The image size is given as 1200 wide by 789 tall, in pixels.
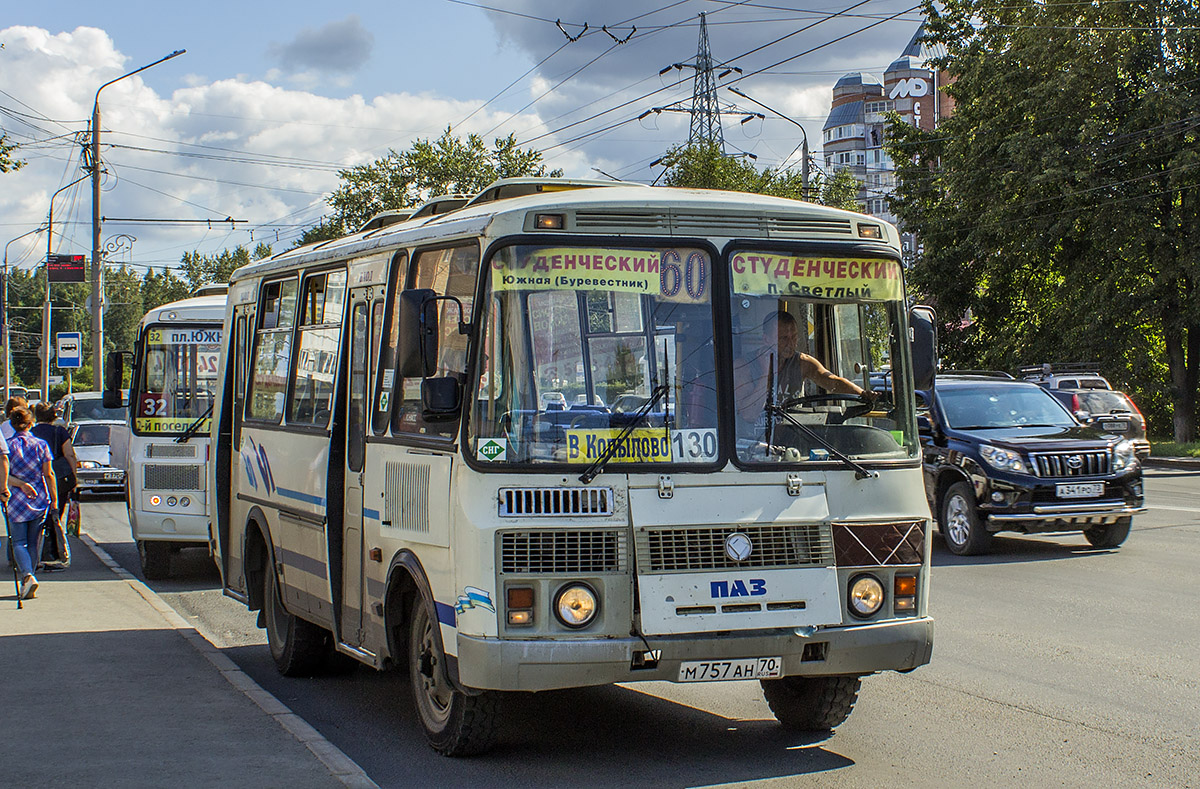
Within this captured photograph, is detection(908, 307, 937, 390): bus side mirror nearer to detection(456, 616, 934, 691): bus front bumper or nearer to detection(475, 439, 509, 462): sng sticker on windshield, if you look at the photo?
detection(456, 616, 934, 691): bus front bumper

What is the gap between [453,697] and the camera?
623 centimetres

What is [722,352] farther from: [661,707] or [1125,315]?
[1125,315]

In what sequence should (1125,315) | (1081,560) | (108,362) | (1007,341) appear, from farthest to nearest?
1. (1007,341)
2. (1125,315)
3. (108,362)
4. (1081,560)

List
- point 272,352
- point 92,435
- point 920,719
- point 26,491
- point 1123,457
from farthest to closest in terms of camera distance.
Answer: point 92,435
point 1123,457
point 26,491
point 272,352
point 920,719

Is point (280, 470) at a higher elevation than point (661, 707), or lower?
higher

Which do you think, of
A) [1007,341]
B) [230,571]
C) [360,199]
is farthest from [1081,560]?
[360,199]

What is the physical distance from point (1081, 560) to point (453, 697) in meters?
8.84

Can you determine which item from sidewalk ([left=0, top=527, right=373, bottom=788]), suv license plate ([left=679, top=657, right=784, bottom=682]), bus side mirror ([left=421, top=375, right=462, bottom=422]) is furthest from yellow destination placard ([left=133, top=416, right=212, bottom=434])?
suv license plate ([left=679, top=657, right=784, bottom=682])

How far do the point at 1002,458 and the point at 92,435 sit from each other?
20064 mm

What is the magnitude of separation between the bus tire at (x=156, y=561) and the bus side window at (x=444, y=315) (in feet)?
26.5

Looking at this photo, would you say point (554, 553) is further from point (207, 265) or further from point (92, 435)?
point (207, 265)

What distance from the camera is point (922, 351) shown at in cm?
668

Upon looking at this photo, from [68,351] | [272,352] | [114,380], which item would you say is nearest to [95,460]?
[114,380]

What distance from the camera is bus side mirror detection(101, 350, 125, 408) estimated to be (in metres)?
14.5
